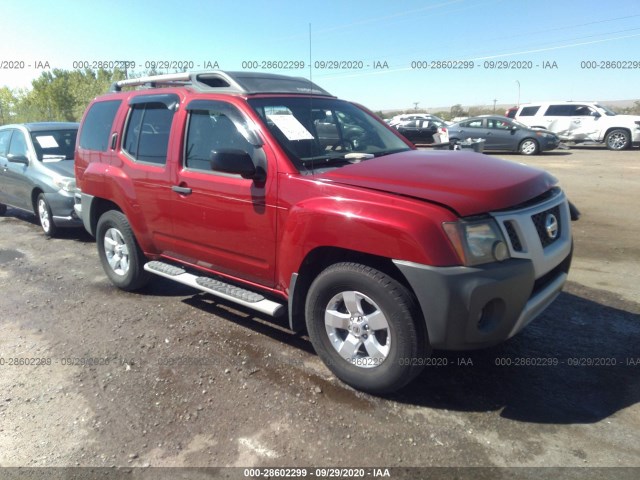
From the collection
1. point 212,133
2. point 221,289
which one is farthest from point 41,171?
point 221,289

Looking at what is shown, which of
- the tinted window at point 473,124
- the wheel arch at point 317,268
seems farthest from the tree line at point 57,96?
the wheel arch at point 317,268

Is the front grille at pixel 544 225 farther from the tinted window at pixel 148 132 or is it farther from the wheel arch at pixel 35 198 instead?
the wheel arch at pixel 35 198

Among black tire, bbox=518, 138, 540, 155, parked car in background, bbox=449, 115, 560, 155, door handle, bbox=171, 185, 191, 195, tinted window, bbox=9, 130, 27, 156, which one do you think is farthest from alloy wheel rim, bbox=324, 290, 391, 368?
black tire, bbox=518, 138, 540, 155

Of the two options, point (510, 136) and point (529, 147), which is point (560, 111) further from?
point (510, 136)

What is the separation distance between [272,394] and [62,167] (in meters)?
6.09

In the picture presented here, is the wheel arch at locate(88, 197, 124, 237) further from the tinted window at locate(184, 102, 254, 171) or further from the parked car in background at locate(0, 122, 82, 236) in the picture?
the parked car in background at locate(0, 122, 82, 236)

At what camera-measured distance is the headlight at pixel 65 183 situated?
718 centimetres

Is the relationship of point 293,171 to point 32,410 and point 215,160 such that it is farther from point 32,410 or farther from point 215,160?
point 32,410

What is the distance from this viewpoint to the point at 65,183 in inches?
283

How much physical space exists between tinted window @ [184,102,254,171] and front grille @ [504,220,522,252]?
1.88 m

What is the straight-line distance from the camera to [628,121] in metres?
19.1

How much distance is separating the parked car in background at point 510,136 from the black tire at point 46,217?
47.1 feet

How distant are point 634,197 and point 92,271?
31.5 ft

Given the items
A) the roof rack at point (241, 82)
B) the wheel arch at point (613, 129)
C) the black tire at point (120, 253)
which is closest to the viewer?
the roof rack at point (241, 82)
